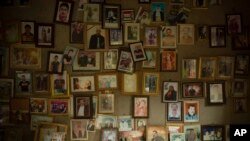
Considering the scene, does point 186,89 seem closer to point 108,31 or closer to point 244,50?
point 244,50

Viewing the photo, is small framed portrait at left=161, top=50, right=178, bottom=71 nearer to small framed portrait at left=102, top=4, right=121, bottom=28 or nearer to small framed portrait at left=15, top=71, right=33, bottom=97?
small framed portrait at left=102, top=4, right=121, bottom=28

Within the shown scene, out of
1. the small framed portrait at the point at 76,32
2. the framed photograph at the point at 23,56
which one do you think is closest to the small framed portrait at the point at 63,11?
the small framed portrait at the point at 76,32

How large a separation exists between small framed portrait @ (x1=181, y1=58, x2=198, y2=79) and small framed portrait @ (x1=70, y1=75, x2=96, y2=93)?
63 cm

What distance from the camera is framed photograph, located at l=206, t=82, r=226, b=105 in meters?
2.38

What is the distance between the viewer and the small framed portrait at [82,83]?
2.30 metres

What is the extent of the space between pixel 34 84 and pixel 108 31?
61 cm

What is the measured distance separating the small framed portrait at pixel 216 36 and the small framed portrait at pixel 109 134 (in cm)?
90

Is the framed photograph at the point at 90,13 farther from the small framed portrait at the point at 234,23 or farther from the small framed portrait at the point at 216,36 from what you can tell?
the small framed portrait at the point at 234,23

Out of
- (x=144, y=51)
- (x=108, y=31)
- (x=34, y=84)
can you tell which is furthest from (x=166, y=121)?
(x=34, y=84)

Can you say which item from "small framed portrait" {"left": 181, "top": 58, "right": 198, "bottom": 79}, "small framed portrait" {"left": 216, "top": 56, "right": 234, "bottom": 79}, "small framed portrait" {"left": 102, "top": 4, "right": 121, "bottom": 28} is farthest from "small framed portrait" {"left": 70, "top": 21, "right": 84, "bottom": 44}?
"small framed portrait" {"left": 216, "top": 56, "right": 234, "bottom": 79}

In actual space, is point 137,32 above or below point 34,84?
above

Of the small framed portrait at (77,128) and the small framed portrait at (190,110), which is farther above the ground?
the small framed portrait at (190,110)

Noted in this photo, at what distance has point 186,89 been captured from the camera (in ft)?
7.77

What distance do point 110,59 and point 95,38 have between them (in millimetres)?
174
